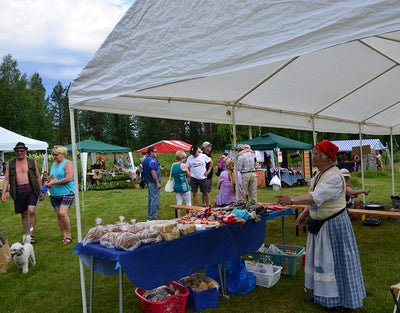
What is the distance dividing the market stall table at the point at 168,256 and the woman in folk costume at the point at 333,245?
28.0 inches

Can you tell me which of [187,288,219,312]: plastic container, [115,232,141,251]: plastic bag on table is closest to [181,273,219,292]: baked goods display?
A: [187,288,219,312]: plastic container

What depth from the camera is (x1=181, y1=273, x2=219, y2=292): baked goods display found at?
10.7ft

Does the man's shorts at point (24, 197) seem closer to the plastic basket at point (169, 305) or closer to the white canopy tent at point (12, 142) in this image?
the plastic basket at point (169, 305)

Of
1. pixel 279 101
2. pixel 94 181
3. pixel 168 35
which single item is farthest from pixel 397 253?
pixel 94 181

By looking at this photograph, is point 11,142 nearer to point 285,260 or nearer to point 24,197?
point 24,197

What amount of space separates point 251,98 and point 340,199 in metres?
2.36

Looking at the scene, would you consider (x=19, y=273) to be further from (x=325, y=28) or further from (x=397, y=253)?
(x=397, y=253)

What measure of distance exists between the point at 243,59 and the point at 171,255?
1675 millimetres

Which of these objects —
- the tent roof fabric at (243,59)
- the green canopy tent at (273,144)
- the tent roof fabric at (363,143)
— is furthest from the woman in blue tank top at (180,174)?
the tent roof fabric at (363,143)

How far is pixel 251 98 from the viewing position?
487cm

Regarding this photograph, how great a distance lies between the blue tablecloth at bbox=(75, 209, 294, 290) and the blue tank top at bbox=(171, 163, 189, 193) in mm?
3296

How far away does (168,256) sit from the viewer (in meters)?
2.66

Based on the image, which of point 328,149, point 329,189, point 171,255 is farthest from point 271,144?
point 171,255

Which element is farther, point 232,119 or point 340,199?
point 232,119
